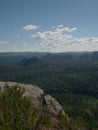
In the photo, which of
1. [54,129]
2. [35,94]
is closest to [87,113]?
[35,94]

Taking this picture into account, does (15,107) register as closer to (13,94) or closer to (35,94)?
(13,94)

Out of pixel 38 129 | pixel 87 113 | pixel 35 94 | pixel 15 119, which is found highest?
pixel 15 119

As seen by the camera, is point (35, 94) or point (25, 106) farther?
point (35, 94)

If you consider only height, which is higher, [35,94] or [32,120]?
[32,120]

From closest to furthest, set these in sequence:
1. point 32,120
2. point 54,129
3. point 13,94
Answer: point 32,120, point 13,94, point 54,129

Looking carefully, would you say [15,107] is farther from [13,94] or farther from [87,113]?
[87,113]

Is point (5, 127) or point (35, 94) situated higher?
point (5, 127)

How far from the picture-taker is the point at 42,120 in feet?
61.0

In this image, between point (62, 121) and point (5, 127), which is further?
point (62, 121)

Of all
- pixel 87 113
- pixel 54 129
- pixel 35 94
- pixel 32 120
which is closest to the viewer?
pixel 32 120

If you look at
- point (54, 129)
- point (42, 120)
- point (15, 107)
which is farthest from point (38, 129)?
point (54, 129)

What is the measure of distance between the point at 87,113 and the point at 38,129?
169946 mm

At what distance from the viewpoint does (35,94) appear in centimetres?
5128

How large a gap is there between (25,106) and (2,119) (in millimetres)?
2355
